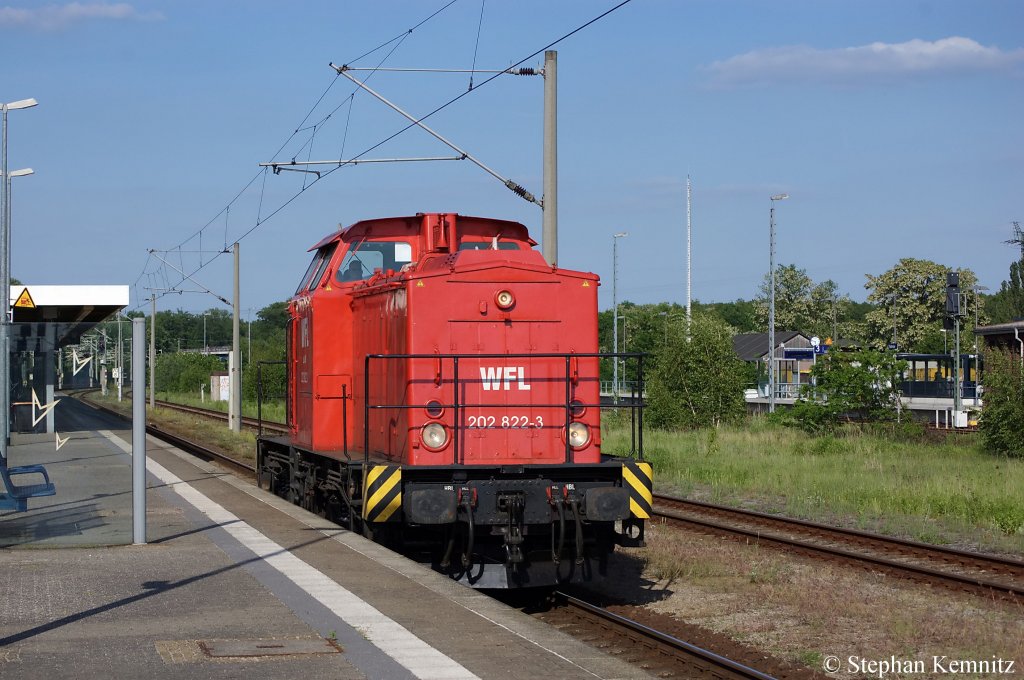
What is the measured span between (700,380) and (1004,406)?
1019 cm

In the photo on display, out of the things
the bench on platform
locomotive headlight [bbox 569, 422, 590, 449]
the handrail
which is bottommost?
the bench on platform

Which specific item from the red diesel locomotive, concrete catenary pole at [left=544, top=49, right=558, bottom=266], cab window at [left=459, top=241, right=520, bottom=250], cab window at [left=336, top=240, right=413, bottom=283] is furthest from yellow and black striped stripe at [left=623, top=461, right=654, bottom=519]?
concrete catenary pole at [left=544, top=49, right=558, bottom=266]

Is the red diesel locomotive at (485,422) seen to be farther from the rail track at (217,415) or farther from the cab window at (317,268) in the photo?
the rail track at (217,415)

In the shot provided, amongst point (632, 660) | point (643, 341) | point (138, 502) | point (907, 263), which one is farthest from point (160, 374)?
point (632, 660)

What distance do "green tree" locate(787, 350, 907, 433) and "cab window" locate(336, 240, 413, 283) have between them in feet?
59.7

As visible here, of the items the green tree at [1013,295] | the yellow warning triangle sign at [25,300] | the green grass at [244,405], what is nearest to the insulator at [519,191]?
the yellow warning triangle sign at [25,300]

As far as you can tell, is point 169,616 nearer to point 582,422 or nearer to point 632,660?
point 632,660

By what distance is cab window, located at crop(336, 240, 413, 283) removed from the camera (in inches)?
453

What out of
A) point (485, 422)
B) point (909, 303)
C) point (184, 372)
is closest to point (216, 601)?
point (485, 422)

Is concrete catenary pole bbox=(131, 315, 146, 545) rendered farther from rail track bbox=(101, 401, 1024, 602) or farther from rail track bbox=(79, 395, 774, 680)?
rail track bbox=(101, 401, 1024, 602)

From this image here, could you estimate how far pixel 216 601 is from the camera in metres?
8.07

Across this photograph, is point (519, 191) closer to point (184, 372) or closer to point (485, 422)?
point (485, 422)

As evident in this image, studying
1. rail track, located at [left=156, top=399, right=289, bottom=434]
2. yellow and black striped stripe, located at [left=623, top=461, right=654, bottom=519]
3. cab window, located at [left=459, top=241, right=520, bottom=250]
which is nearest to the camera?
yellow and black striped stripe, located at [left=623, top=461, right=654, bottom=519]

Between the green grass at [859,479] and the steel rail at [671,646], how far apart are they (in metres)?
6.09
